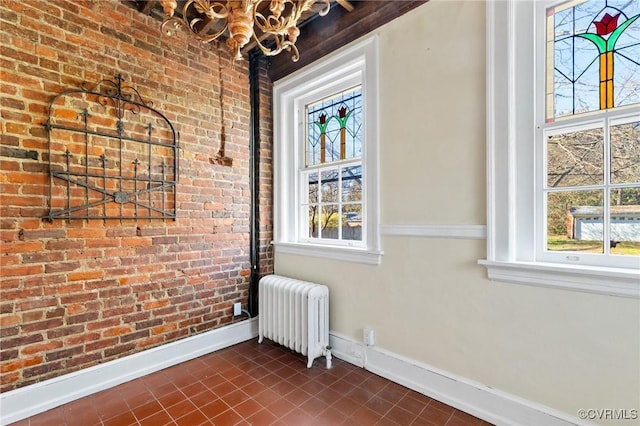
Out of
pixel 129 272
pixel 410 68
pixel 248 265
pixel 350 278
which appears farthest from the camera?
pixel 248 265

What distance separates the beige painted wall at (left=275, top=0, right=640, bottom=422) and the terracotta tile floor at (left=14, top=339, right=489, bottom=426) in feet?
1.08

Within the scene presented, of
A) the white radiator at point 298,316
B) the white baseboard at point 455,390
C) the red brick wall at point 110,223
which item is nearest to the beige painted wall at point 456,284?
the white baseboard at point 455,390

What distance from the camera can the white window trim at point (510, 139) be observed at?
179cm

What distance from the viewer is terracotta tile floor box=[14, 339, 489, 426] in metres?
1.90

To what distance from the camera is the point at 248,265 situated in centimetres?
321

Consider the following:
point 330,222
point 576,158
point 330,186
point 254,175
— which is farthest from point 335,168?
point 576,158

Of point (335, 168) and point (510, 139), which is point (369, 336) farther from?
point (510, 139)

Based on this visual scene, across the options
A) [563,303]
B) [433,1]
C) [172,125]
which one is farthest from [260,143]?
[563,303]

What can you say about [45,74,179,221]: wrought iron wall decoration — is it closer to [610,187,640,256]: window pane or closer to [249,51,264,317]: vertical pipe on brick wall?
[249,51,264,317]: vertical pipe on brick wall

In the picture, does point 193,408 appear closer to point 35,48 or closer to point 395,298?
point 395,298

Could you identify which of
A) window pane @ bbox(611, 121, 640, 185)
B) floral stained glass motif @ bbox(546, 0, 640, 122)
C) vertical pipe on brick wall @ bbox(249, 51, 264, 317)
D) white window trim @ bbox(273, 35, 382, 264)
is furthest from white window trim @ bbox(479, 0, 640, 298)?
vertical pipe on brick wall @ bbox(249, 51, 264, 317)

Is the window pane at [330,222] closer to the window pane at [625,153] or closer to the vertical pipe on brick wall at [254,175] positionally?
the vertical pipe on brick wall at [254,175]

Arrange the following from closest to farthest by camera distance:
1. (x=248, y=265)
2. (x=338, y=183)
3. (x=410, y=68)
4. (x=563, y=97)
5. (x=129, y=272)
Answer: (x=563, y=97)
(x=410, y=68)
(x=129, y=272)
(x=338, y=183)
(x=248, y=265)

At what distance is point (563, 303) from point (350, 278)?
1.47 m
